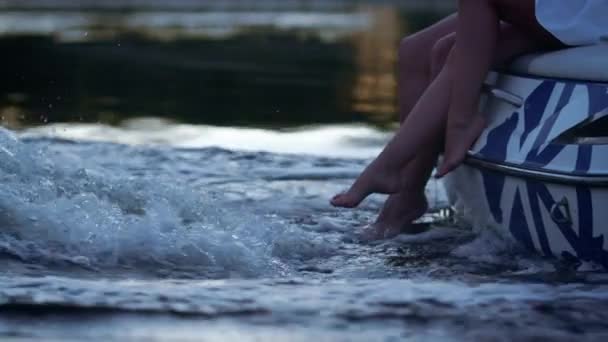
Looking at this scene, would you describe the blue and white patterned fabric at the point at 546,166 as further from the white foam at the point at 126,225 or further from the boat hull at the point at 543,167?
the white foam at the point at 126,225

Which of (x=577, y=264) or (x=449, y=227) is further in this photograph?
(x=449, y=227)

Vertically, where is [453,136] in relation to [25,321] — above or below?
above

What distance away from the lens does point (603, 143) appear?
3.09m

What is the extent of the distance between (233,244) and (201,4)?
17.7m

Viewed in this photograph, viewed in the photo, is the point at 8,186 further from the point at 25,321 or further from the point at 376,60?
the point at 376,60

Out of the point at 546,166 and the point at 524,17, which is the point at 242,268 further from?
the point at 524,17

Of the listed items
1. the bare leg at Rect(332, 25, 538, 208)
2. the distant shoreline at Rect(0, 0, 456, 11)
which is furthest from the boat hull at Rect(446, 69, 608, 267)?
the distant shoreline at Rect(0, 0, 456, 11)

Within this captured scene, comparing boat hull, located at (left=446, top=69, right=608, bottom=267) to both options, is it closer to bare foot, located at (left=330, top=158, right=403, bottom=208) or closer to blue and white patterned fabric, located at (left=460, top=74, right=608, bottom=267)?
blue and white patterned fabric, located at (left=460, top=74, right=608, bottom=267)

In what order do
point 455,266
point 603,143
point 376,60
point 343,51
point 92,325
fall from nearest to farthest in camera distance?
1. point 92,325
2. point 603,143
3. point 455,266
4. point 376,60
5. point 343,51

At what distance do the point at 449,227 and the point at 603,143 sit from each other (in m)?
0.87

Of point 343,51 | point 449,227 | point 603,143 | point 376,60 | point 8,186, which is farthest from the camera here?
point 343,51

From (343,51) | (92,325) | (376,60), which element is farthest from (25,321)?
(343,51)

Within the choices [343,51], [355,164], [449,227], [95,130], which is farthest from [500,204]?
[343,51]

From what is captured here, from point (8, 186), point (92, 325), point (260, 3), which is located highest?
point (260, 3)
